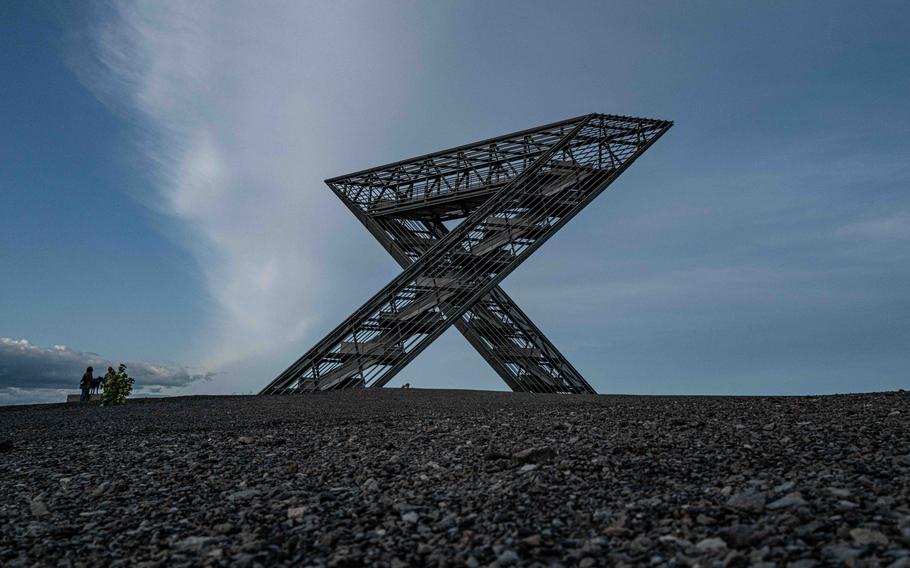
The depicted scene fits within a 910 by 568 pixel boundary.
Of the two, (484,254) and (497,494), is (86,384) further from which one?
(497,494)

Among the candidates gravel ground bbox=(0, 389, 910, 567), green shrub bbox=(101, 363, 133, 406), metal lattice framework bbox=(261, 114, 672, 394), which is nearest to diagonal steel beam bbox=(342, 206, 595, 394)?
metal lattice framework bbox=(261, 114, 672, 394)

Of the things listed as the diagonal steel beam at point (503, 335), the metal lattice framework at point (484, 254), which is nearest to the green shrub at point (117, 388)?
the metal lattice framework at point (484, 254)

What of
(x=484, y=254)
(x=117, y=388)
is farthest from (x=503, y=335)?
(x=117, y=388)

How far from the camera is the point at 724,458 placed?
503 centimetres

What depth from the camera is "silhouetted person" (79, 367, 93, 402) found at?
21188 millimetres

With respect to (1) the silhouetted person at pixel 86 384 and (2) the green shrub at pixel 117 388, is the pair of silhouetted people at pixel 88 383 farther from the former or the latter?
(2) the green shrub at pixel 117 388

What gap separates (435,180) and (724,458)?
1789 centimetres

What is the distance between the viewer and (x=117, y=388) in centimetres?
1722

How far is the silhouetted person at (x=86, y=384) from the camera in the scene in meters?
21.2

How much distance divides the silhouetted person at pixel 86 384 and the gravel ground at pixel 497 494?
1443 cm

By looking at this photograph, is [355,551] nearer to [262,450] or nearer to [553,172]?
[262,450]

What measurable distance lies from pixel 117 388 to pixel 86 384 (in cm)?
522

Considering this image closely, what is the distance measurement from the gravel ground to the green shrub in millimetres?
9412

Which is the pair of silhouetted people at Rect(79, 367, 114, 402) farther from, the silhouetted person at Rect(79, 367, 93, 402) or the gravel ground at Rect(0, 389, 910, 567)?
the gravel ground at Rect(0, 389, 910, 567)
